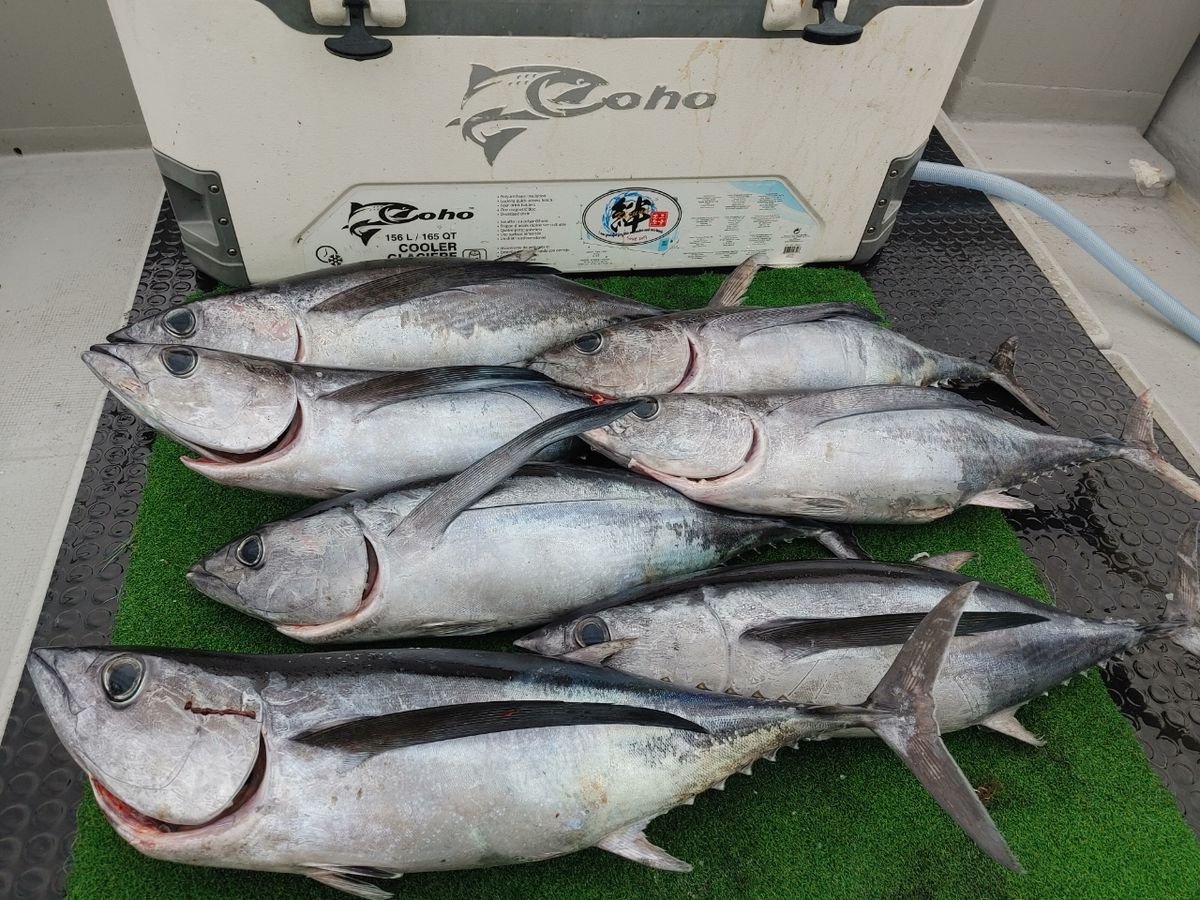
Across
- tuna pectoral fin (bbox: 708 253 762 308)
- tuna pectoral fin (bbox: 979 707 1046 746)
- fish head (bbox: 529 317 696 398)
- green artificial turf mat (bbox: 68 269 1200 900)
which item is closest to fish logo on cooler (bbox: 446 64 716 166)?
tuna pectoral fin (bbox: 708 253 762 308)

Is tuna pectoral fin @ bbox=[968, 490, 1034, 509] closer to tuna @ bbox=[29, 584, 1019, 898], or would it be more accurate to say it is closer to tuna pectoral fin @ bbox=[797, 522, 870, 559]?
tuna pectoral fin @ bbox=[797, 522, 870, 559]

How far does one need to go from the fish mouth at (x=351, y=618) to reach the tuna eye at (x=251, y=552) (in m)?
0.15

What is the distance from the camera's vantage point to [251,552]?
1.67 meters

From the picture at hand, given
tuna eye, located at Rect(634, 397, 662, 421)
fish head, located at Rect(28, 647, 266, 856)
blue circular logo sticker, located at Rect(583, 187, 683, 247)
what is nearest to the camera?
fish head, located at Rect(28, 647, 266, 856)

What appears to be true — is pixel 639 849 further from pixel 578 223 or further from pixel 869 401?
pixel 578 223

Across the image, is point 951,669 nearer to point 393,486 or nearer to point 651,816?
point 651,816

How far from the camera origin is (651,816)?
4.92ft

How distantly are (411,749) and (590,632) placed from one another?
444 mm

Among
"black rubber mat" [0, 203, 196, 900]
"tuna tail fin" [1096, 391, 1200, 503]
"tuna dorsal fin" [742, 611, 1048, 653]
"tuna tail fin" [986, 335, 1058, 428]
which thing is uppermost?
"tuna dorsal fin" [742, 611, 1048, 653]

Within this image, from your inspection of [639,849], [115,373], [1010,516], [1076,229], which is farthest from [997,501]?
[115,373]

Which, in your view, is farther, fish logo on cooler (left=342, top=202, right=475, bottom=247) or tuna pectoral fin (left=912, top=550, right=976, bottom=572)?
fish logo on cooler (left=342, top=202, right=475, bottom=247)

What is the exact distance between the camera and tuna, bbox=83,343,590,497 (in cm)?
176

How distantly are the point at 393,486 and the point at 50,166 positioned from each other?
2670mm

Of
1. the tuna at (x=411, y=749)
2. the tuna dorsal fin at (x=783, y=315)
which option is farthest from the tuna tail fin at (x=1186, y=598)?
the tuna dorsal fin at (x=783, y=315)
